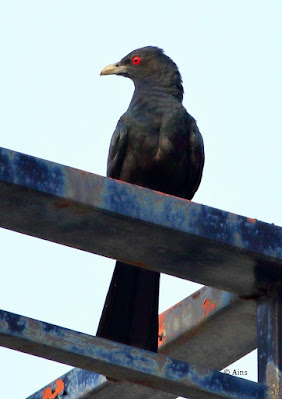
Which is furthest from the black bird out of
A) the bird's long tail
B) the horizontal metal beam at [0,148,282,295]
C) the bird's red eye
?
the horizontal metal beam at [0,148,282,295]

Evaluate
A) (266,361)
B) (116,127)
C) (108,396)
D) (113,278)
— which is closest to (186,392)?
(266,361)

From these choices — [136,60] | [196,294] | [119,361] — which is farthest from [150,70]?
[119,361]

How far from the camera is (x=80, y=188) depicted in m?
2.85

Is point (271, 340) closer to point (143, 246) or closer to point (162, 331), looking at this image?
point (143, 246)

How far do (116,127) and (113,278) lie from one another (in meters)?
1.52

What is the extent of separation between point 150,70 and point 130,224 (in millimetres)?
4646

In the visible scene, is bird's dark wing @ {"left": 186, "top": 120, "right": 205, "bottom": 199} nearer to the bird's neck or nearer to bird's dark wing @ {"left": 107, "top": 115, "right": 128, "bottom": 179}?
the bird's neck

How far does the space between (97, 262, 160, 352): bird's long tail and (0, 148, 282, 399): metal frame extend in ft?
3.54

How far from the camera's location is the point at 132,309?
5.16 metres

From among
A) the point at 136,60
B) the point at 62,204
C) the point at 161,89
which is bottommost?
the point at 62,204

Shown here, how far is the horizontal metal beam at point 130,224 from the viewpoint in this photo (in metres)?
2.80

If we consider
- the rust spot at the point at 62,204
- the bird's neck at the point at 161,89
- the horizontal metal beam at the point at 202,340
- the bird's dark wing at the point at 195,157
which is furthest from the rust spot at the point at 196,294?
the bird's neck at the point at 161,89

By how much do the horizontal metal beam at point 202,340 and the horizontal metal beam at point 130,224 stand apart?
483mm

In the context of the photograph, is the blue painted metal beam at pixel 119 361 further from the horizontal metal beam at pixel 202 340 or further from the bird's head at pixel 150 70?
the bird's head at pixel 150 70
